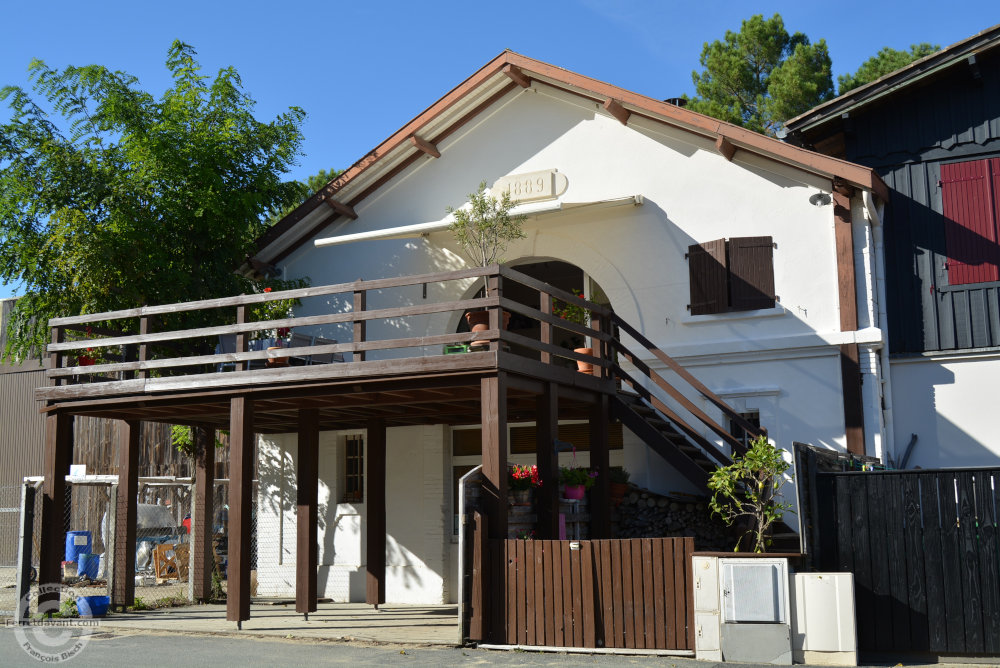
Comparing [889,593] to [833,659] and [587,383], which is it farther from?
[587,383]

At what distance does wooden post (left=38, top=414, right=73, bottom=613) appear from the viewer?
43.6 feet

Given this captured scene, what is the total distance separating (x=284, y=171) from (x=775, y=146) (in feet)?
26.9

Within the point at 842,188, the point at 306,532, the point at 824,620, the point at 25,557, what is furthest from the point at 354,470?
the point at 824,620

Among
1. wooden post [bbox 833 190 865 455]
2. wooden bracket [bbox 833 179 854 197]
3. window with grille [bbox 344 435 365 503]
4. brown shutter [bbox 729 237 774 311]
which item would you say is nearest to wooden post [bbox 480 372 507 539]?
brown shutter [bbox 729 237 774 311]

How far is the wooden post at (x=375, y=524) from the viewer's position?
49.3 feet

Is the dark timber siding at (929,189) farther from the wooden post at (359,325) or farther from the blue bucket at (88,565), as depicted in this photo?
the blue bucket at (88,565)

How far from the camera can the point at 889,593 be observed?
9.37 meters

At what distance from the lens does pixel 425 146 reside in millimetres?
16719

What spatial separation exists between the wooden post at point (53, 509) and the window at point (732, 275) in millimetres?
9039

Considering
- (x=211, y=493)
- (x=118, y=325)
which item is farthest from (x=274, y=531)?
(x=118, y=325)

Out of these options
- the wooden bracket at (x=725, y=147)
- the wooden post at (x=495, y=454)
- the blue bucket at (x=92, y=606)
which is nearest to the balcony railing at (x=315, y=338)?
the wooden post at (x=495, y=454)

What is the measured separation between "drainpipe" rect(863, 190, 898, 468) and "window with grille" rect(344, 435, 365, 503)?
8.33 m

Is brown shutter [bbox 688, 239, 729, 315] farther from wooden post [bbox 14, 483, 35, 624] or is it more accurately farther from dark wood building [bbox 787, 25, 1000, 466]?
wooden post [bbox 14, 483, 35, 624]

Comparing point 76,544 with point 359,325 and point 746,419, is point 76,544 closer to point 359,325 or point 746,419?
point 359,325
